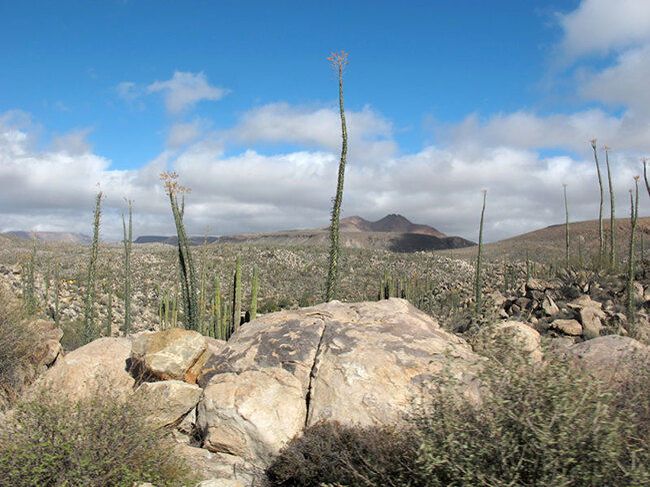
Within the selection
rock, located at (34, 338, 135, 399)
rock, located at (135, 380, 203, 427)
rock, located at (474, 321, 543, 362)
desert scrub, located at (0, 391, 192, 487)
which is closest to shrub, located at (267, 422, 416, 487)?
rock, located at (474, 321, 543, 362)

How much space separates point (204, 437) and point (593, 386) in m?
5.43

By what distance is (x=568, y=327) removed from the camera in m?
18.9

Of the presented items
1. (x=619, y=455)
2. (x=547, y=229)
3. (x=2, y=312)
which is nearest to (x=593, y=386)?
(x=619, y=455)

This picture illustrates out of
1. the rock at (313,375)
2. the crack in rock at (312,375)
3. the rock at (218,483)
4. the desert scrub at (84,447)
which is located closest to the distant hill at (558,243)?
the rock at (313,375)

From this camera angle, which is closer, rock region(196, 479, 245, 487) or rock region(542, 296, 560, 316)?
rock region(196, 479, 245, 487)

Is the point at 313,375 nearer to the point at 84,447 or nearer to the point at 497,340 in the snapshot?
the point at 84,447

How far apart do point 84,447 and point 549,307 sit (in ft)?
67.4

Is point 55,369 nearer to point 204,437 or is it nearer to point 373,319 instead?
point 204,437

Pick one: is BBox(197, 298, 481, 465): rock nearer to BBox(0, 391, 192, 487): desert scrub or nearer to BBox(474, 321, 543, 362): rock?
BBox(0, 391, 192, 487): desert scrub

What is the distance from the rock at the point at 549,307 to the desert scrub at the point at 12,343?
1918cm

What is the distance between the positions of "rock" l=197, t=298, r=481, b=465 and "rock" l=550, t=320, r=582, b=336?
11.8 metres

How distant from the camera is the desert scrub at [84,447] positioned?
17.2ft

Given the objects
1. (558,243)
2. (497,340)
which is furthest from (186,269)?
(558,243)

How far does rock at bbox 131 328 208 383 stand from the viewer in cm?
847
